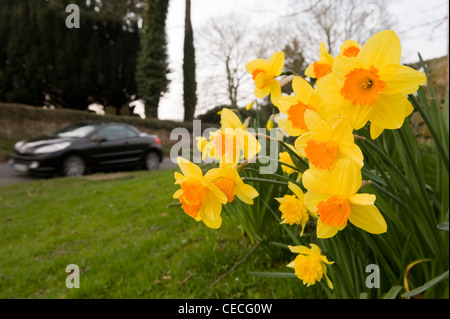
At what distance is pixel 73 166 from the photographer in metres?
6.67

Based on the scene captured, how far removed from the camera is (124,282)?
189 centimetres

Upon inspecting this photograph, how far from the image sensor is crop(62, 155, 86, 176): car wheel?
6570 mm

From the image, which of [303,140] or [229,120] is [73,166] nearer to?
[229,120]

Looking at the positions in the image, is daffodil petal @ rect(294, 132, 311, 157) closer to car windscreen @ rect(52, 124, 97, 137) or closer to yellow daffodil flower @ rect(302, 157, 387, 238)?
yellow daffodil flower @ rect(302, 157, 387, 238)

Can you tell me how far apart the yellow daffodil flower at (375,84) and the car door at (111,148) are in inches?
275

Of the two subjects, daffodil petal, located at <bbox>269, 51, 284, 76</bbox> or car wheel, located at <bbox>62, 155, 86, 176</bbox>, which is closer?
daffodil petal, located at <bbox>269, 51, 284, 76</bbox>

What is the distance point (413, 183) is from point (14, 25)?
16.1 m

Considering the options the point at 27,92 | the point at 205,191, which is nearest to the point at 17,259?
the point at 205,191

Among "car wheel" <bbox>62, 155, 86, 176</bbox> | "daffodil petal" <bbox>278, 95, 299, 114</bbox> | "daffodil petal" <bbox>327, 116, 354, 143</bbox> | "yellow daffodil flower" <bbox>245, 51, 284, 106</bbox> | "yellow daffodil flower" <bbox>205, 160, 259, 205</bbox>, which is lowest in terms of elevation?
"car wheel" <bbox>62, 155, 86, 176</bbox>

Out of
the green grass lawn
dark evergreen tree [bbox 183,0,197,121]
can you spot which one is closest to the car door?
the green grass lawn

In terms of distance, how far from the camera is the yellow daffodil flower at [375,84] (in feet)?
1.81

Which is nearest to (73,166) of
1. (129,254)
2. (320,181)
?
(129,254)

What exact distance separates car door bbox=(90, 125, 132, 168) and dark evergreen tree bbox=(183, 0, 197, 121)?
8313 millimetres
